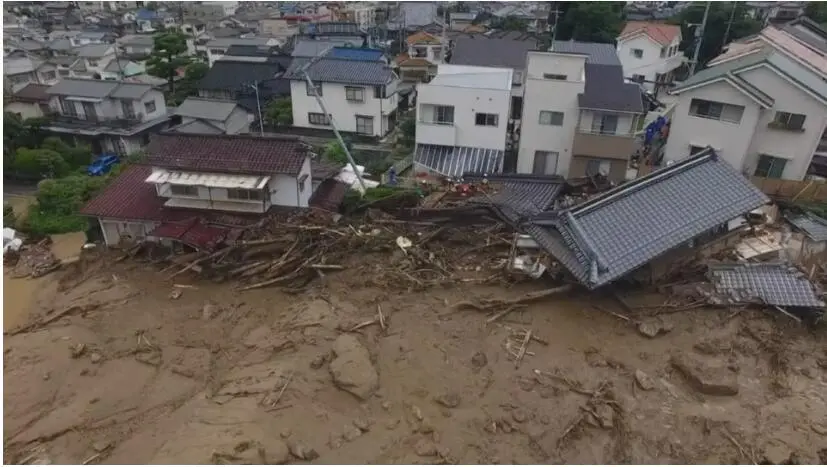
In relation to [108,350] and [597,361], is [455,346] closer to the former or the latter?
[597,361]

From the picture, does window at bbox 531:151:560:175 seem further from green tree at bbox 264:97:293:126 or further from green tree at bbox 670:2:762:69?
green tree at bbox 670:2:762:69

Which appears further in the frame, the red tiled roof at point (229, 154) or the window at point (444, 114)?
the window at point (444, 114)

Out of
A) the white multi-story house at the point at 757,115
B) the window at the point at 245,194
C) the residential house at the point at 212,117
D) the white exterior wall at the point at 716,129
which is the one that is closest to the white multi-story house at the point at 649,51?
the white multi-story house at the point at 757,115

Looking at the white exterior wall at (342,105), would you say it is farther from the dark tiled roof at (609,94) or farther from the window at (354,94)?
the dark tiled roof at (609,94)

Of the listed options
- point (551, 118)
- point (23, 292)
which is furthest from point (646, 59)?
point (23, 292)

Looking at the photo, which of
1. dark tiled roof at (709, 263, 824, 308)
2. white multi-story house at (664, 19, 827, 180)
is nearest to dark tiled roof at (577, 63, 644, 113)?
white multi-story house at (664, 19, 827, 180)

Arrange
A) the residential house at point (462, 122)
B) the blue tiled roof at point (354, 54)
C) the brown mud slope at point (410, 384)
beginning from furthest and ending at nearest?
the blue tiled roof at point (354, 54)
the residential house at point (462, 122)
the brown mud slope at point (410, 384)

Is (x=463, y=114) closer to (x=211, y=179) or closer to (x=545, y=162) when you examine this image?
(x=545, y=162)
